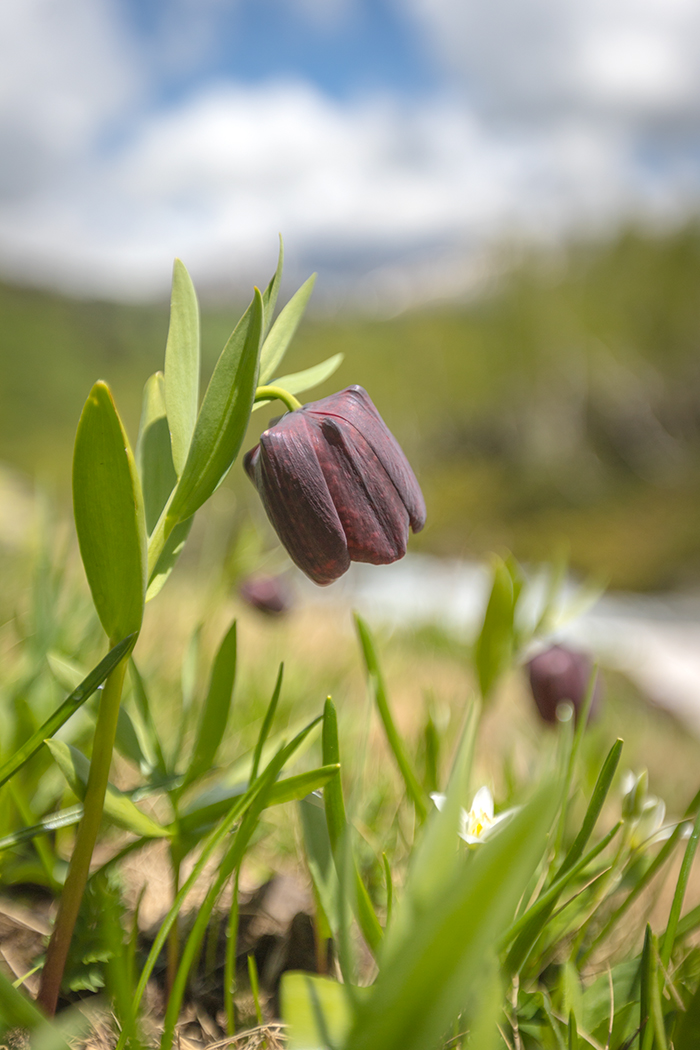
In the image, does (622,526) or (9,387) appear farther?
(9,387)

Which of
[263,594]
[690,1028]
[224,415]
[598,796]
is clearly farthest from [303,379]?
[263,594]

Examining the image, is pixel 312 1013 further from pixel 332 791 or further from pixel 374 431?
pixel 374 431

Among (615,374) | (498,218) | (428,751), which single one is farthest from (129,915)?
(498,218)

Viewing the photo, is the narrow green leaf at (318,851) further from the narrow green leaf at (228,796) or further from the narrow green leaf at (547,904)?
the narrow green leaf at (547,904)

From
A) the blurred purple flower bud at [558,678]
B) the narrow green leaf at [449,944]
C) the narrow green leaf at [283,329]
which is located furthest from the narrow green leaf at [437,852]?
the blurred purple flower bud at [558,678]

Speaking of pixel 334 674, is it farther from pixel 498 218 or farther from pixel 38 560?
pixel 498 218

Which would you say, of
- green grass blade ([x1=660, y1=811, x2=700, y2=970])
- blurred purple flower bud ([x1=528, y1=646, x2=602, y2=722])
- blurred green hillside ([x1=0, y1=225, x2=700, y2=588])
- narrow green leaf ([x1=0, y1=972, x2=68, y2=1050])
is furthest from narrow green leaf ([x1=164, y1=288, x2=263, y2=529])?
blurred green hillside ([x1=0, y1=225, x2=700, y2=588])

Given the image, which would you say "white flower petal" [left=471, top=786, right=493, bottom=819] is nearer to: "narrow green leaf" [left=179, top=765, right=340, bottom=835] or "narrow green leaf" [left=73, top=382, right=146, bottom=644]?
"narrow green leaf" [left=179, top=765, right=340, bottom=835]
